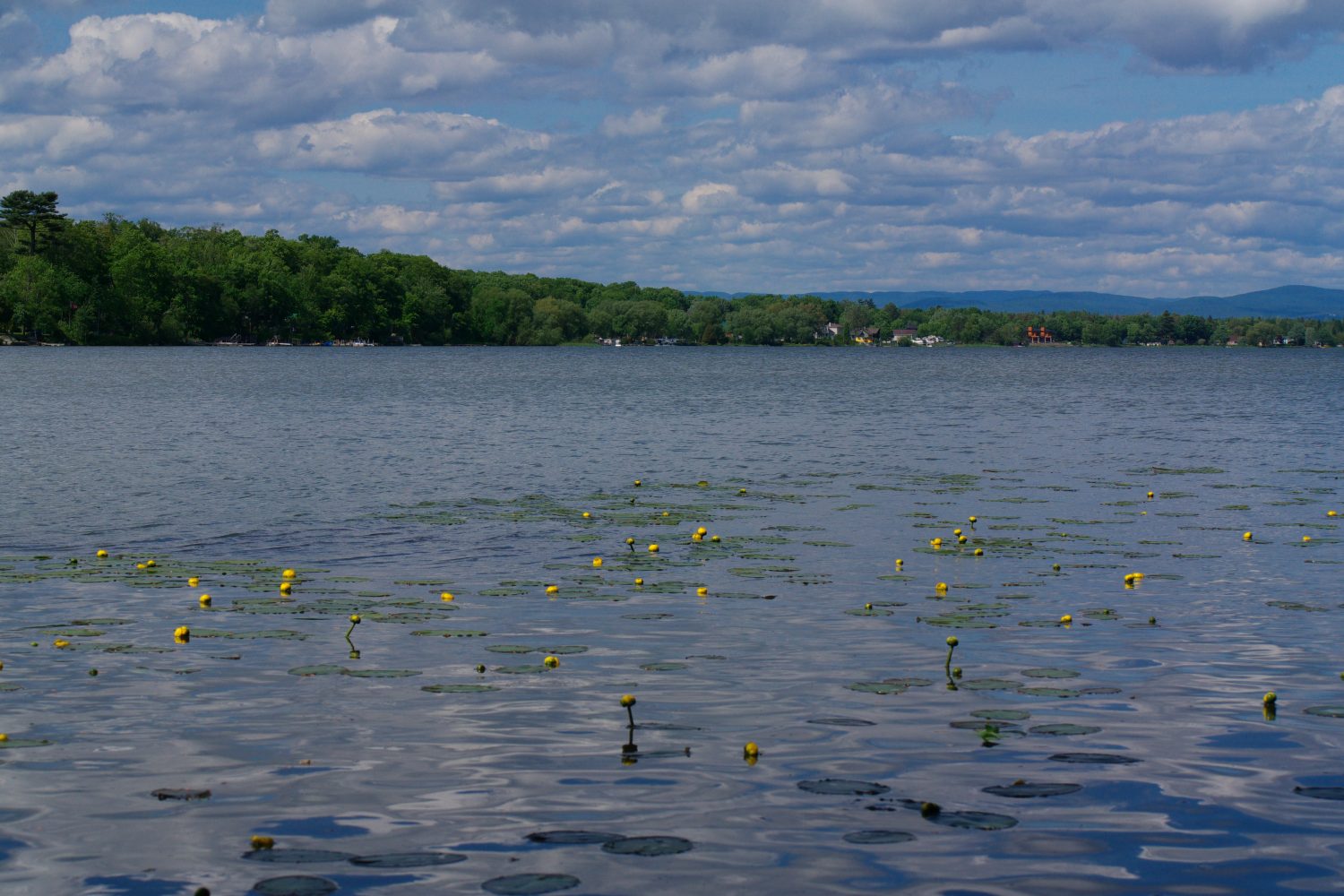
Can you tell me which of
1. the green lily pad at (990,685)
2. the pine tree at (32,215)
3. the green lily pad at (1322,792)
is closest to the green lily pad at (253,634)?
the green lily pad at (990,685)

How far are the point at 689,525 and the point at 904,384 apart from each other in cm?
8814

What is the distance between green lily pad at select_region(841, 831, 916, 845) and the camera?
9.10 meters

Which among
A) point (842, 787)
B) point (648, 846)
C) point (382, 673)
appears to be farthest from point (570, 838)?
point (382, 673)

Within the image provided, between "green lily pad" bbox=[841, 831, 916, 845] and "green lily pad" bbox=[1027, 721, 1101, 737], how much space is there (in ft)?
9.65

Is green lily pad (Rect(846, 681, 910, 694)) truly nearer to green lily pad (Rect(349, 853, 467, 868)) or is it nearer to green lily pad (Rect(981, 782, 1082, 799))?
green lily pad (Rect(981, 782, 1082, 799))

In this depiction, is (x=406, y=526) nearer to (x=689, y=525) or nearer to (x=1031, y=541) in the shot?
(x=689, y=525)

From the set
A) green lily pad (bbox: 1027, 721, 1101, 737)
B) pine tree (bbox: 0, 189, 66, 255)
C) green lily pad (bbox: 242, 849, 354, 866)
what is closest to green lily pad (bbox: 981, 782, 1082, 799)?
green lily pad (bbox: 1027, 721, 1101, 737)

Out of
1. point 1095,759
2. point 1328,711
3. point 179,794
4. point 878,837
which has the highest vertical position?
point 1328,711

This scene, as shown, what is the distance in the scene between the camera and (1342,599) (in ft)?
59.1

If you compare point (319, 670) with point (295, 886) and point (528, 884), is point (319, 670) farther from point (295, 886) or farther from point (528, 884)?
point (528, 884)

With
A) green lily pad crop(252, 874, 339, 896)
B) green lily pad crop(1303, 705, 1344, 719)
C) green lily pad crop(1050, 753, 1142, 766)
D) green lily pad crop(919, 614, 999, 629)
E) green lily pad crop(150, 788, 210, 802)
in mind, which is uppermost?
green lily pad crop(919, 614, 999, 629)

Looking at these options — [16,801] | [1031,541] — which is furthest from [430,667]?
[1031,541]

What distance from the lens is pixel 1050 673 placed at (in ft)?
45.3

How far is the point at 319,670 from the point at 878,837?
682 cm
